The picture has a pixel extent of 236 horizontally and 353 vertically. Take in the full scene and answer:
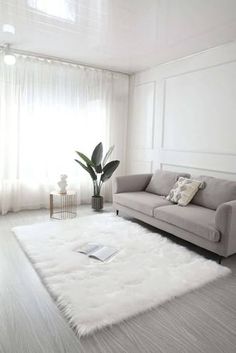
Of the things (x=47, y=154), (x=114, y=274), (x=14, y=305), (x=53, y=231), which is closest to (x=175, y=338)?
(x=114, y=274)

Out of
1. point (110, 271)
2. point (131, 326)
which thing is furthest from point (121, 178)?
point (131, 326)

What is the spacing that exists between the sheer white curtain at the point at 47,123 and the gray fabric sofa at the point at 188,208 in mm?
1212

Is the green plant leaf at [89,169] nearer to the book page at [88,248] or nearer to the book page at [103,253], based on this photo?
the book page at [88,248]

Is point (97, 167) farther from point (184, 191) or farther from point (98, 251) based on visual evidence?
point (98, 251)

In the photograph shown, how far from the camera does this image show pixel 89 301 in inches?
79.3

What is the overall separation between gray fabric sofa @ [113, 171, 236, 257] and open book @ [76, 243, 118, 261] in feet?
2.60

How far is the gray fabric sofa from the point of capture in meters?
2.63

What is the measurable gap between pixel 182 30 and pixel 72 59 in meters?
2.07

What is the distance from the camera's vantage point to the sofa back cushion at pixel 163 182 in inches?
157

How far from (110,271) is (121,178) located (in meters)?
2.00

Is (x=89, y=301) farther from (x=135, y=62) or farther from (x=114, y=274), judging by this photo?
(x=135, y=62)

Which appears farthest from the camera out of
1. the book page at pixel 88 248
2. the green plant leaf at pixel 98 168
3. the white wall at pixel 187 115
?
the green plant leaf at pixel 98 168

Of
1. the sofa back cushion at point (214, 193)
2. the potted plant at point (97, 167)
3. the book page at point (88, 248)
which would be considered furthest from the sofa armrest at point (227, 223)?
the potted plant at point (97, 167)

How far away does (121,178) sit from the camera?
4289 mm
